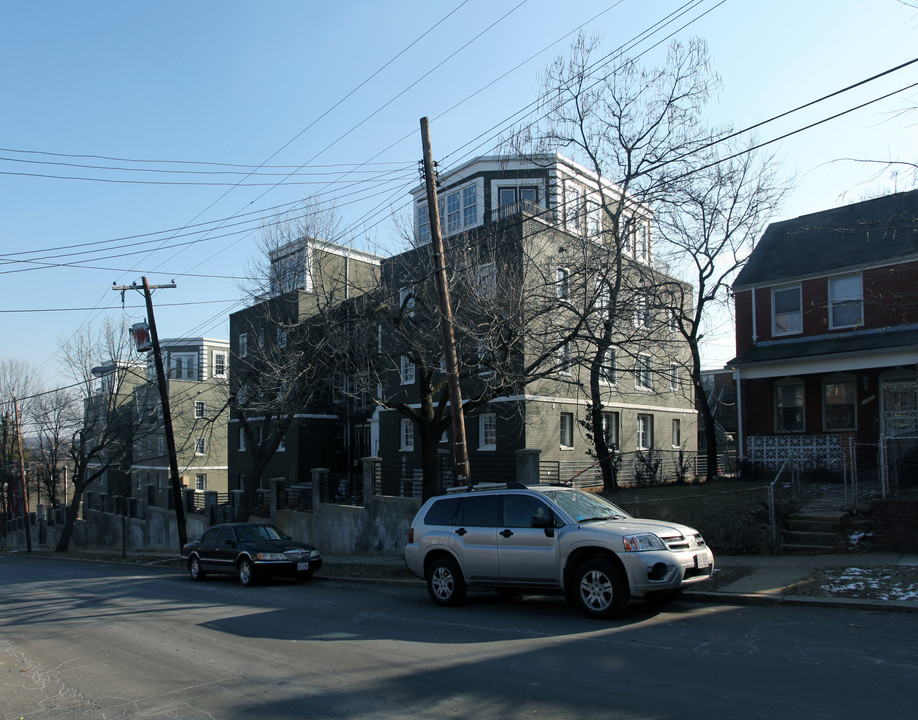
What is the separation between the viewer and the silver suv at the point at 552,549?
9086mm

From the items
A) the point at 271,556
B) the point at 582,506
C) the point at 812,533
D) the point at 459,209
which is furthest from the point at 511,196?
the point at 582,506

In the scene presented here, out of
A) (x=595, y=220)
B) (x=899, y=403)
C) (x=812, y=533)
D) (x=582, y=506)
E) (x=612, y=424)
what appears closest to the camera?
(x=582, y=506)

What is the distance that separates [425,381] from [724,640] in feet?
31.8

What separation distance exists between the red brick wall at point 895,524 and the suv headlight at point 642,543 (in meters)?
5.46

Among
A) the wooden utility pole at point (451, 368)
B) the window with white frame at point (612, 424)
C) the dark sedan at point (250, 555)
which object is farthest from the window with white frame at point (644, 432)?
the wooden utility pole at point (451, 368)

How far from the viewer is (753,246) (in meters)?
24.4

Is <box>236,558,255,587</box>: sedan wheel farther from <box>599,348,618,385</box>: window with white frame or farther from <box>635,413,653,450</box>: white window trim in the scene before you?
<box>635,413,653,450</box>: white window trim

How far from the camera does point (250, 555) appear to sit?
16484 mm

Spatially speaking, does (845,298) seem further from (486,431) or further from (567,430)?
(486,431)

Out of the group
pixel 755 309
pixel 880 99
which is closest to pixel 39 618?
pixel 880 99

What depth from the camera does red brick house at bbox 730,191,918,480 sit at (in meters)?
20.0

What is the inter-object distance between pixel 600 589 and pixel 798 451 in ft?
48.1

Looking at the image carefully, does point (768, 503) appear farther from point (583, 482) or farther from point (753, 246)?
point (753, 246)

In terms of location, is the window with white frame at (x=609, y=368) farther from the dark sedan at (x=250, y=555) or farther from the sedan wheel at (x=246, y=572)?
the sedan wheel at (x=246, y=572)
